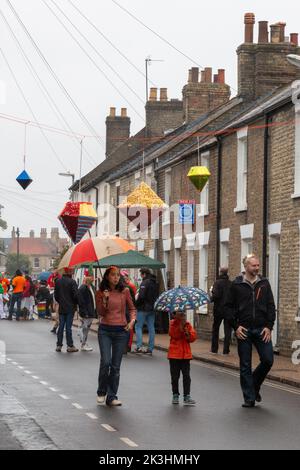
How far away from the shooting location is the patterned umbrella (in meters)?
15.5

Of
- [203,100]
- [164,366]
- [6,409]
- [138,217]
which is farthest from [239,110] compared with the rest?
[6,409]

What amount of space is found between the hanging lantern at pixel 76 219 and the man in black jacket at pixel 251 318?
20.3 meters

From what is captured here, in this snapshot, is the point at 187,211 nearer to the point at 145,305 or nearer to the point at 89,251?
the point at 145,305

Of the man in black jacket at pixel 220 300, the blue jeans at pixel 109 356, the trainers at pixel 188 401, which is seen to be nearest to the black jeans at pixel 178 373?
the trainers at pixel 188 401

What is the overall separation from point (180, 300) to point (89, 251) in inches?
114

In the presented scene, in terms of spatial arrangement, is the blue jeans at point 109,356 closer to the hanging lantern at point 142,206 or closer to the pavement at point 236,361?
the pavement at point 236,361

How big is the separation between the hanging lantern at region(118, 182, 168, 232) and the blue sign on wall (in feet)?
1.60

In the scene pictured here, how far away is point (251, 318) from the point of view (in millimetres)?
14617

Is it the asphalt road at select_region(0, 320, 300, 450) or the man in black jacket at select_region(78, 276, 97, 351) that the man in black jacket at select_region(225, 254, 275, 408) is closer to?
the asphalt road at select_region(0, 320, 300, 450)

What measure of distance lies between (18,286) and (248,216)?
1596 centimetres

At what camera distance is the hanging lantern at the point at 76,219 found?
34.8 metres

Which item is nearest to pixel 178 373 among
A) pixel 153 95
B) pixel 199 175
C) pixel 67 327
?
pixel 67 327

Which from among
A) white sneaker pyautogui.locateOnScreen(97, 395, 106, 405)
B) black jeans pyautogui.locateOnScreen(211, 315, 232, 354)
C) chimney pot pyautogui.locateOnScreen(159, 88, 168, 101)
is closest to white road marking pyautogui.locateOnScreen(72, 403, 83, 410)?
white sneaker pyautogui.locateOnScreen(97, 395, 106, 405)

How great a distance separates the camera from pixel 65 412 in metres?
13.6
